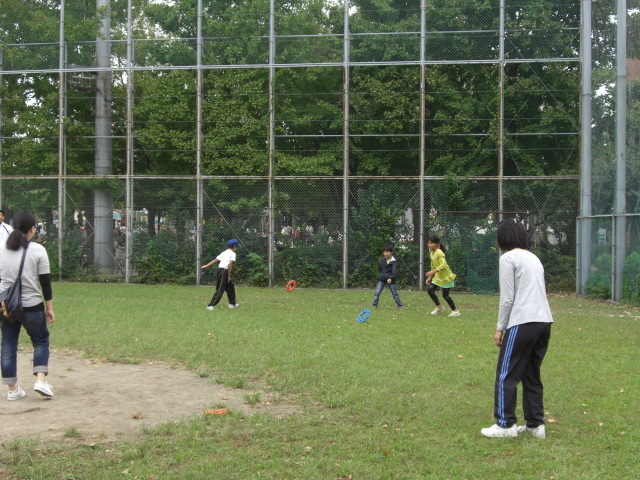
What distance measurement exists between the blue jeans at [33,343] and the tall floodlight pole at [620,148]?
51.6ft

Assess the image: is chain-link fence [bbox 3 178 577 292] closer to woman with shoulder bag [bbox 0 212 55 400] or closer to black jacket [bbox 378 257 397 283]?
black jacket [bbox 378 257 397 283]

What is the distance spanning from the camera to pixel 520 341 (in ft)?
20.9

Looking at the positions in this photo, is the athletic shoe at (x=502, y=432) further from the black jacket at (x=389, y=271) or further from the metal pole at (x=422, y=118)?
the metal pole at (x=422, y=118)

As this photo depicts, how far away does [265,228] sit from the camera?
2509cm

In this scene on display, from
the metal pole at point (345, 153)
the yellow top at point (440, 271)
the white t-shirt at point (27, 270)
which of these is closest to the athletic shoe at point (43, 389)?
the white t-shirt at point (27, 270)

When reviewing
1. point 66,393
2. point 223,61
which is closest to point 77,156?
point 223,61

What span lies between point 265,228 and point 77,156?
7.56m

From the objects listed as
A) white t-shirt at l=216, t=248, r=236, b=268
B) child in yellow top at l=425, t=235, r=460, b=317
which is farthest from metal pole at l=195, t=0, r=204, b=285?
child in yellow top at l=425, t=235, r=460, b=317

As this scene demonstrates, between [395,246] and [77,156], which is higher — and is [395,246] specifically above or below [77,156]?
below

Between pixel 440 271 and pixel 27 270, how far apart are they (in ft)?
31.4

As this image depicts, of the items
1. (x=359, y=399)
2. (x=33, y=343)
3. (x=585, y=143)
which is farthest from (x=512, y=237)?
(x=585, y=143)

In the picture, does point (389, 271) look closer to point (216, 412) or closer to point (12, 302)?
point (216, 412)

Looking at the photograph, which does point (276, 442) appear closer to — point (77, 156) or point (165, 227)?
point (165, 227)

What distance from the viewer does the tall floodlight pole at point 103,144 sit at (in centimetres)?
2609
